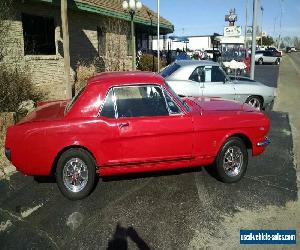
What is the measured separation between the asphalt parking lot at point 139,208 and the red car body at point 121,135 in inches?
17.2

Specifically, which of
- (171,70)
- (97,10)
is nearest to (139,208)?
(171,70)

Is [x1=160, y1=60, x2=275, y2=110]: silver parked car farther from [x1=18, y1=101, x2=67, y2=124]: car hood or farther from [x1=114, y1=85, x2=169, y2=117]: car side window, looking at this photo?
[x1=114, y1=85, x2=169, y2=117]: car side window

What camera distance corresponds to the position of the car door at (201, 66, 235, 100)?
9805mm

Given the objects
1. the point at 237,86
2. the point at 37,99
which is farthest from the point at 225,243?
the point at 37,99

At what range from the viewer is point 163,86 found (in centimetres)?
525

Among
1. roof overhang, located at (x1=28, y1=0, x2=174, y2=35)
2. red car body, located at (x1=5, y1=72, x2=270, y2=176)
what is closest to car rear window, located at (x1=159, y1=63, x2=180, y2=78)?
red car body, located at (x1=5, y1=72, x2=270, y2=176)

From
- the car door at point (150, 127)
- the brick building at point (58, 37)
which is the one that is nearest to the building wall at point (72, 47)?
the brick building at point (58, 37)

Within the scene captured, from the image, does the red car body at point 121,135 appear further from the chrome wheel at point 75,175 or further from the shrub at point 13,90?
the shrub at point 13,90

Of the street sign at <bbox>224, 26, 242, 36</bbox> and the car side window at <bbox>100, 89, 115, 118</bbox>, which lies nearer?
the car side window at <bbox>100, 89, 115, 118</bbox>

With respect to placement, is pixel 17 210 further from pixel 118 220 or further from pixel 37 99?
pixel 37 99

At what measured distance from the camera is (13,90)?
360 inches

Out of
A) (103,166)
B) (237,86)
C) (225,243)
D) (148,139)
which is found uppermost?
(237,86)

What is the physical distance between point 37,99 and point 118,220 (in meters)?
7.26

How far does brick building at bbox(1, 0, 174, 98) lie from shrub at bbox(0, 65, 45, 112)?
6.79ft
